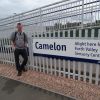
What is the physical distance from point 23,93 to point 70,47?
6.53ft

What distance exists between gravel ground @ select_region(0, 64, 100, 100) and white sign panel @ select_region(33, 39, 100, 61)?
834 millimetres

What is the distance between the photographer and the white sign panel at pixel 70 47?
448 centimetres

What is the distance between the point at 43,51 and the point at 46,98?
209 centimetres

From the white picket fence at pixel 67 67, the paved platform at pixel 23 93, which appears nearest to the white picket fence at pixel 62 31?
the white picket fence at pixel 67 67

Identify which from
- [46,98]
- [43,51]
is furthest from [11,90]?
[43,51]

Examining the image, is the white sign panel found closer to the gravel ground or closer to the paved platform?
the gravel ground

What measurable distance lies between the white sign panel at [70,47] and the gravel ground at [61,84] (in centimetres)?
83

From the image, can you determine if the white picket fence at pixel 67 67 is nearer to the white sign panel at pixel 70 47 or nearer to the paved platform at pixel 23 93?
the white sign panel at pixel 70 47

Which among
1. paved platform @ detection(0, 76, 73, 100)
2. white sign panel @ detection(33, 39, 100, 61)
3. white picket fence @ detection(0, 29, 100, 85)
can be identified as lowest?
paved platform @ detection(0, 76, 73, 100)

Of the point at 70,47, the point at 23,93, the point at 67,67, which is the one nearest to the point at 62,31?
the point at 70,47

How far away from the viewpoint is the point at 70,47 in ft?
16.2

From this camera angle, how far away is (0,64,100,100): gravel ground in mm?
4145

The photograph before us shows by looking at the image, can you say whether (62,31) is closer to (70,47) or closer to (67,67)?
(70,47)

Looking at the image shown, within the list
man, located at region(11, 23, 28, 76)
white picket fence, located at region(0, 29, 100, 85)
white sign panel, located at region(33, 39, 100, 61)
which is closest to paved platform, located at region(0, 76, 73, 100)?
man, located at region(11, 23, 28, 76)
